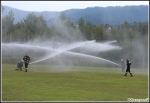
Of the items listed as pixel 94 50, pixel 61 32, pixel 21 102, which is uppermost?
pixel 61 32

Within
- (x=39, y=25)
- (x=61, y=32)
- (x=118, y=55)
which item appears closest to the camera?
(x=118, y=55)

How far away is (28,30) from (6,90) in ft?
246

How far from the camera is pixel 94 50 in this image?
69250mm

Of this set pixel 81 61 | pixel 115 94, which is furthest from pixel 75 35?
pixel 115 94

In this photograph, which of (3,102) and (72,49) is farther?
(72,49)

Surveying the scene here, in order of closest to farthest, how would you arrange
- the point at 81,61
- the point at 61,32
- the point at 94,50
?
1. the point at 94,50
2. the point at 81,61
3. the point at 61,32

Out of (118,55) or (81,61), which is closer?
(81,61)

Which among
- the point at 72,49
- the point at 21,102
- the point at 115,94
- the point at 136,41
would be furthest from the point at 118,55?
the point at 21,102

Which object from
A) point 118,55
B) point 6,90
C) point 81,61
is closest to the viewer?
point 6,90

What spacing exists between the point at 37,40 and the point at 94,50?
2143cm

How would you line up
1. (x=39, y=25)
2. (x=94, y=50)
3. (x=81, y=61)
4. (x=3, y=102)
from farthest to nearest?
(x=39, y=25) → (x=81, y=61) → (x=94, y=50) → (x=3, y=102)

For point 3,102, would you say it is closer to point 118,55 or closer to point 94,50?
point 94,50

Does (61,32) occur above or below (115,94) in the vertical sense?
above

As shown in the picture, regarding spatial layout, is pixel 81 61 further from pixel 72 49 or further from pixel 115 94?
pixel 115 94
